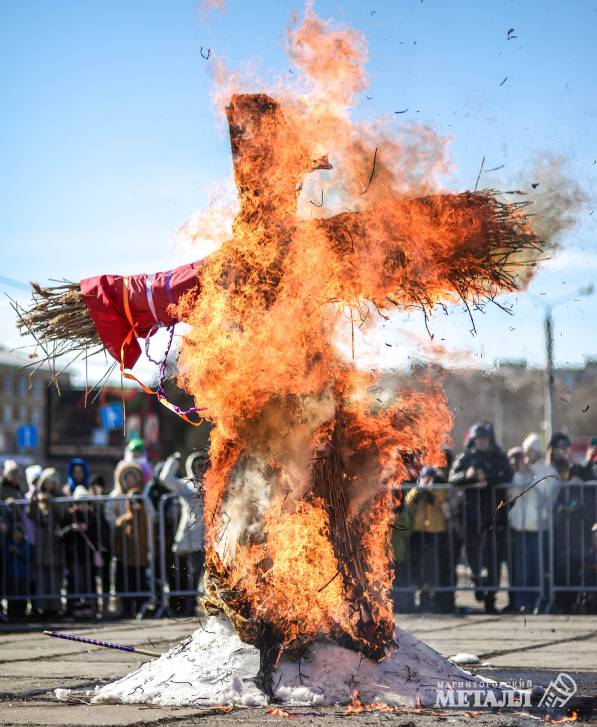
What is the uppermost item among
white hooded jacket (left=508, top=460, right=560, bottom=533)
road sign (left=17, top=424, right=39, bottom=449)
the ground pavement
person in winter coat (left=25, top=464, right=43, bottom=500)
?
road sign (left=17, top=424, right=39, bottom=449)

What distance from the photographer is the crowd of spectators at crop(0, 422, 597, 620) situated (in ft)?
42.7

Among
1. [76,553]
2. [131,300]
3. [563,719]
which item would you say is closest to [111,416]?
[76,553]

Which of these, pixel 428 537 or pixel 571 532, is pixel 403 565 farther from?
pixel 571 532

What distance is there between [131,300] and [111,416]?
37.4m

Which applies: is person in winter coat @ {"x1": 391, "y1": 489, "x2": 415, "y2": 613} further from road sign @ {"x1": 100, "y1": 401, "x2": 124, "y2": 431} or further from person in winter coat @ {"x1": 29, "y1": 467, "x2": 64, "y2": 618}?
road sign @ {"x1": 100, "y1": 401, "x2": 124, "y2": 431}

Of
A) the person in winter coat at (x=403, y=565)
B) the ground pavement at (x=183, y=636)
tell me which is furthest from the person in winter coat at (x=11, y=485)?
the person in winter coat at (x=403, y=565)

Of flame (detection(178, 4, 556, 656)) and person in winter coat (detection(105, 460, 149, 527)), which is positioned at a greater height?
flame (detection(178, 4, 556, 656))

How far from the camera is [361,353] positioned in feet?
20.5

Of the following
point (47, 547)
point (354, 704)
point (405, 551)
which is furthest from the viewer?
point (47, 547)

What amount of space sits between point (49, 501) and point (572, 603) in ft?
19.7

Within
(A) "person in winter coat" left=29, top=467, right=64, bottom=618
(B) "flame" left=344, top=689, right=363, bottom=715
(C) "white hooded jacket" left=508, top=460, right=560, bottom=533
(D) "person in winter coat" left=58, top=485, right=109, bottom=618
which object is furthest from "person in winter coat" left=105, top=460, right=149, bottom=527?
(B) "flame" left=344, top=689, right=363, bottom=715

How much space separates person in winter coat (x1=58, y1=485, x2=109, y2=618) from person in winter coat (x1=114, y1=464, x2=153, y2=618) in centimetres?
25

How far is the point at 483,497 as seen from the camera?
13305 mm

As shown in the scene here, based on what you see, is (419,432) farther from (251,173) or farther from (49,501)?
(49,501)
